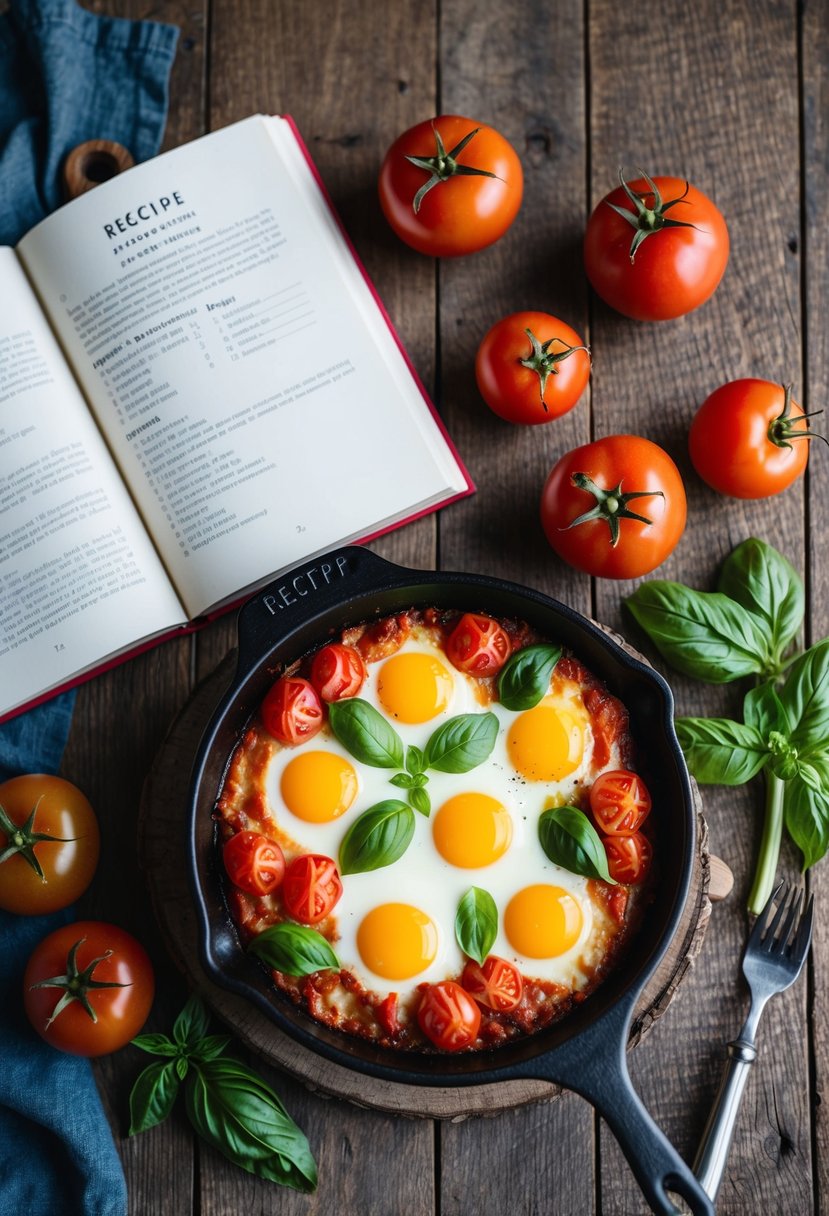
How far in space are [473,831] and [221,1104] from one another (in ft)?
2.78

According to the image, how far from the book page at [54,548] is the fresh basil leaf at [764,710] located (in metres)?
1.37

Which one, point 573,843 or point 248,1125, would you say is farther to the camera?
point 248,1125

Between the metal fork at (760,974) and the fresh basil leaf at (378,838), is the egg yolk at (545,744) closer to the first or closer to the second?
the fresh basil leaf at (378,838)

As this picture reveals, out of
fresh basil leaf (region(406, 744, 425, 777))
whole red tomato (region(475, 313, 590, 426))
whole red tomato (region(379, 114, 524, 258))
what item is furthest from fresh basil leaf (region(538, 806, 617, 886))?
whole red tomato (region(379, 114, 524, 258))

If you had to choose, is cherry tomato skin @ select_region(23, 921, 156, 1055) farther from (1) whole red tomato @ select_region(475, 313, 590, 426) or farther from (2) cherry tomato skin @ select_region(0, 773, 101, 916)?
(1) whole red tomato @ select_region(475, 313, 590, 426)

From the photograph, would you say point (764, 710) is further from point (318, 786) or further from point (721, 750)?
point (318, 786)

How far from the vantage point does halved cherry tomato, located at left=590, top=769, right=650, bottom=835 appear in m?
2.20

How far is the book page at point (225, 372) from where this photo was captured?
252 centimetres

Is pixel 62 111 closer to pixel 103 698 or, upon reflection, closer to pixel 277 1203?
pixel 103 698

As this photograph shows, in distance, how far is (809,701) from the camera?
244 centimetres

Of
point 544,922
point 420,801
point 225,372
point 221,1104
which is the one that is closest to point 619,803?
point 544,922

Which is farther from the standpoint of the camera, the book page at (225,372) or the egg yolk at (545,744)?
the book page at (225,372)

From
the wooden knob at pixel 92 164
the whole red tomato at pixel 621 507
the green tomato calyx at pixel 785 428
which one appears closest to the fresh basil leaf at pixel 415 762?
the whole red tomato at pixel 621 507

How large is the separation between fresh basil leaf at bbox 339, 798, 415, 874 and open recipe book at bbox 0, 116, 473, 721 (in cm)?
65
